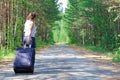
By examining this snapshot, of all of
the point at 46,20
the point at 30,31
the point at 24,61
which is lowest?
the point at 24,61

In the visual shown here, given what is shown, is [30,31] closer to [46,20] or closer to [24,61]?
[24,61]

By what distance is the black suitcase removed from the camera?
37.6 feet

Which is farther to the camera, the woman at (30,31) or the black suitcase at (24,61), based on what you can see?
the woman at (30,31)

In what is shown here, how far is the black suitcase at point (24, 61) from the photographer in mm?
11453

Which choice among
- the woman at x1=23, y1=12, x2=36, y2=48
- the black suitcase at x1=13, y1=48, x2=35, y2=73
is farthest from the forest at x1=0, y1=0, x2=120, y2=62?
the black suitcase at x1=13, y1=48, x2=35, y2=73

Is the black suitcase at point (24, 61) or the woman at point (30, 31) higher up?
the woman at point (30, 31)

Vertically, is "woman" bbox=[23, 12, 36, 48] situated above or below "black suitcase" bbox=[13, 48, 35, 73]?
above

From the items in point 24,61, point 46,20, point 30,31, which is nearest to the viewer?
point 24,61

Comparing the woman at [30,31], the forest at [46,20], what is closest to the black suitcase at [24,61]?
the woman at [30,31]

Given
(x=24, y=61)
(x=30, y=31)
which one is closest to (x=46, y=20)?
(x=30, y=31)

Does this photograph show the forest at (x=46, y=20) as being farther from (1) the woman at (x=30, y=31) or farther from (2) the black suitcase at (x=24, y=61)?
(2) the black suitcase at (x=24, y=61)

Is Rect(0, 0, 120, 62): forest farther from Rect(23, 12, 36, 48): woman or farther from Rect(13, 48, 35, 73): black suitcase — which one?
Rect(13, 48, 35, 73): black suitcase

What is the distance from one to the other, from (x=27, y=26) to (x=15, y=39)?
16.9m

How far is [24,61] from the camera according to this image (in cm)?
1150
